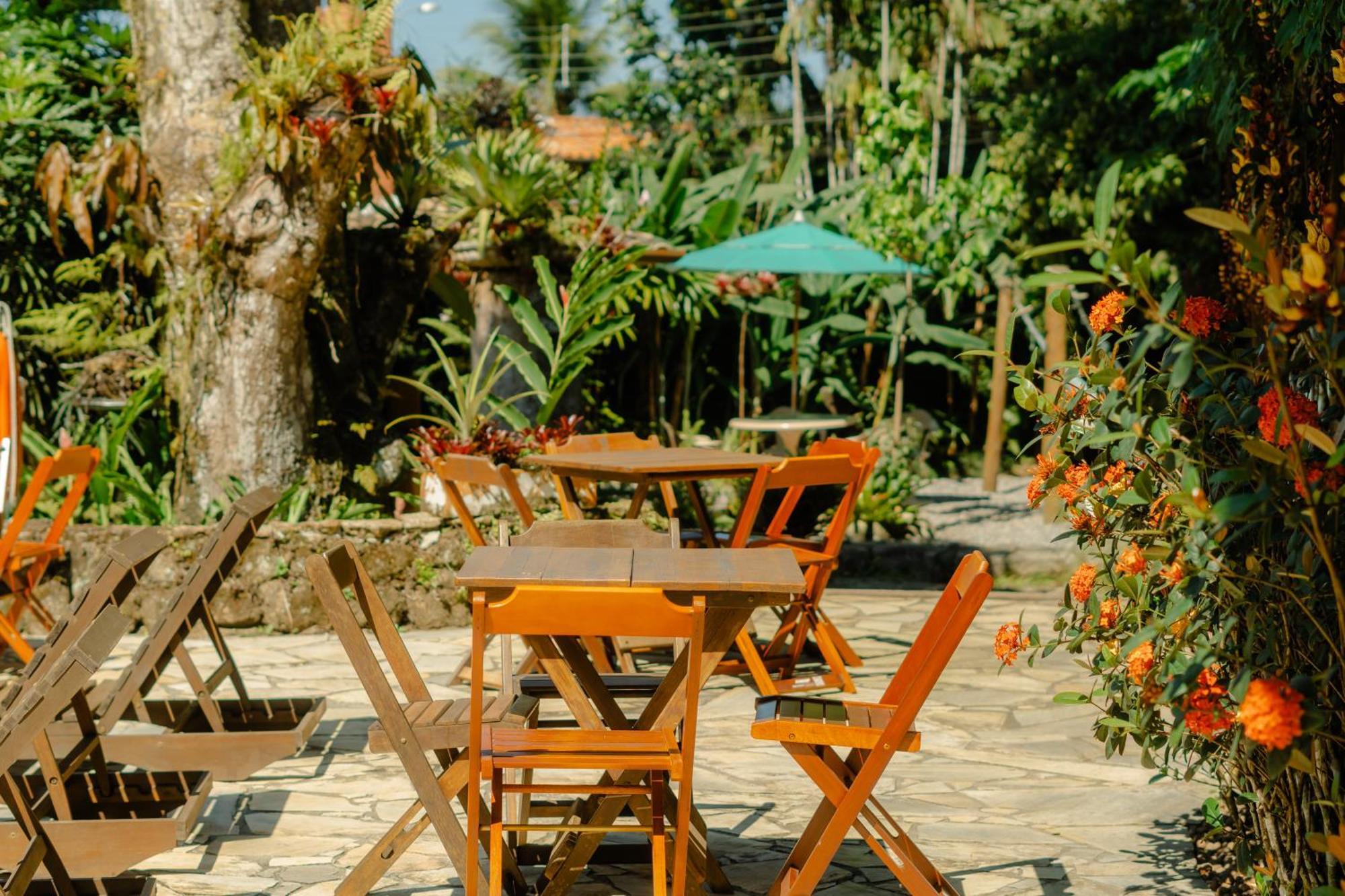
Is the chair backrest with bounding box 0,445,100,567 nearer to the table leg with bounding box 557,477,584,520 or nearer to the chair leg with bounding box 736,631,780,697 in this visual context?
the table leg with bounding box 557,477,584,520

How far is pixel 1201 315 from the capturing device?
3037 mm

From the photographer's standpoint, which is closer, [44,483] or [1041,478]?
[1041,478]

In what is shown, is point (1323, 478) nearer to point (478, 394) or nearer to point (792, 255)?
point (478, 394)

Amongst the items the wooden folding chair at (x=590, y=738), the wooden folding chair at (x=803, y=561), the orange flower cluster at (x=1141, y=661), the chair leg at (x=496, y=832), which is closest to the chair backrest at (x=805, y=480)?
the wooden folding chair at (x=803, y=561)

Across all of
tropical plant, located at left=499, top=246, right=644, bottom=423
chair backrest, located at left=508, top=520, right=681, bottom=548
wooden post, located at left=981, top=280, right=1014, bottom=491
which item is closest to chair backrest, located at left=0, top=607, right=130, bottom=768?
chair backrest, located at left=508, top=520, right=681, bottom=548

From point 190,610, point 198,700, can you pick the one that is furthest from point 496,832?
point 198,700

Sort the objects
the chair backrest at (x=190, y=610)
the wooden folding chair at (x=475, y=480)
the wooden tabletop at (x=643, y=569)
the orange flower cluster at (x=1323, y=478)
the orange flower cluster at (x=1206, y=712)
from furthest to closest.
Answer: the wooden folding chair at (x=475, y=480)
the chair backrest at (x=190, y=610)
the wooden tabletop at (x=643, y=569)
the orange flower cluster at (x=1206, y=712)
the orange flower cluster at (x=1323, y=478)

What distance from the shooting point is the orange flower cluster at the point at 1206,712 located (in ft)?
8.95

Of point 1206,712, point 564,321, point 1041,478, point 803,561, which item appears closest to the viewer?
point 1206,712

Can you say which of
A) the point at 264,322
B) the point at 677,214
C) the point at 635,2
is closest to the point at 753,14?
the point at 635,2

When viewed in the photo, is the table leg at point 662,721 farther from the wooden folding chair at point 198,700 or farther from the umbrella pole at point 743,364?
the umbrella pole at point 743,364

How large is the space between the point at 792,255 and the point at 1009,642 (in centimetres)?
751

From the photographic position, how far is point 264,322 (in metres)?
8.70

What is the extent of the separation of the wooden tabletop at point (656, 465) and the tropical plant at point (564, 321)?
9.88 ft
